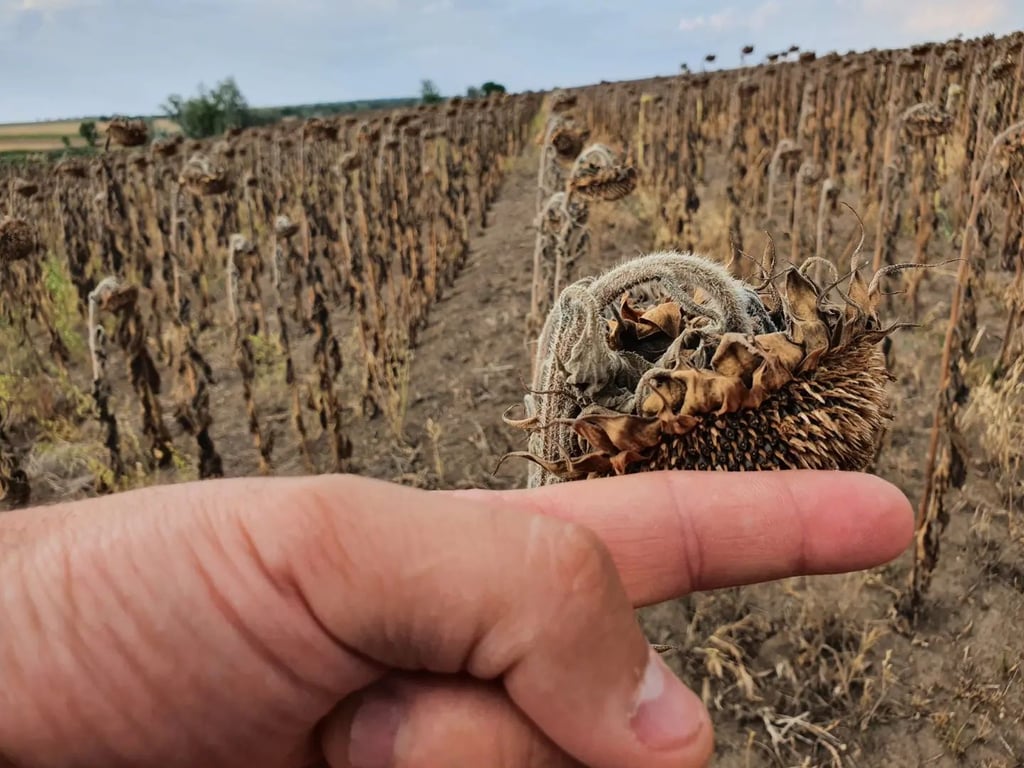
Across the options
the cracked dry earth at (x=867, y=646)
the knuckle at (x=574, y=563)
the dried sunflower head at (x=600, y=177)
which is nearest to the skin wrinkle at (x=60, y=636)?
the knuckle at (x=574, y=563)

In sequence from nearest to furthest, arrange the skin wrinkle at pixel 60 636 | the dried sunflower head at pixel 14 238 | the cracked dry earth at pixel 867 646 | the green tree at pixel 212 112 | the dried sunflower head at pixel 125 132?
the skin wrinkle at pixel 60 636 → the cracked dry earth at pixel 867 646 → the dried sunflower head at pixel 14 238 → the dried sunflower head at pixel 125 132 → the green tree at pixel 212 112

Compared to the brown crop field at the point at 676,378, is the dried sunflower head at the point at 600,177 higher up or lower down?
higher up

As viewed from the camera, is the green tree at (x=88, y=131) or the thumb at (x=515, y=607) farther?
the green tree at (x=88, y=131)

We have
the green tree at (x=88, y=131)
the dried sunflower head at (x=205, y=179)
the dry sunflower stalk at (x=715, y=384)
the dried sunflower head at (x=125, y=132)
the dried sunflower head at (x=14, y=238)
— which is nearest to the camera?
the dry sunflower stalk at (x=715, y=384)

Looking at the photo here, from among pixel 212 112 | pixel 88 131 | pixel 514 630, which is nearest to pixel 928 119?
pixel 514 630

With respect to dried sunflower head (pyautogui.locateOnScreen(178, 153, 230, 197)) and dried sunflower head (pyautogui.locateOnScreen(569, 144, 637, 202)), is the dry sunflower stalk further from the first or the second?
dried sunflower head (pyautogui.locateOnScreen(178, 153, 230, 197))

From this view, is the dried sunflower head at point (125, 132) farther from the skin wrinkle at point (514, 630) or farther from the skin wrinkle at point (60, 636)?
the skin wrinkle at point (514, 630)
